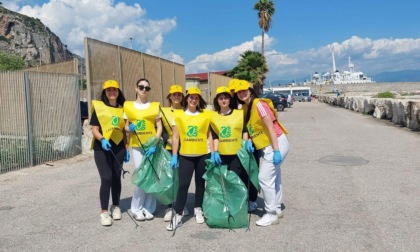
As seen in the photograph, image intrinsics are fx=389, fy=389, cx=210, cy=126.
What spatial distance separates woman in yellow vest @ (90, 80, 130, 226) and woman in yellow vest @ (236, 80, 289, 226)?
A: 1497 millimetres

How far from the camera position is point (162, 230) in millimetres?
4492

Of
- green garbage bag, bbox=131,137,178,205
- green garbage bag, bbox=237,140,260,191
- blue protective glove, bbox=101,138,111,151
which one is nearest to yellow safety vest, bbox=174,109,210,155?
green garbage bag, bbox=131,137,178,205

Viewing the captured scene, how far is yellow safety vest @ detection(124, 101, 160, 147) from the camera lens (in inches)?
183

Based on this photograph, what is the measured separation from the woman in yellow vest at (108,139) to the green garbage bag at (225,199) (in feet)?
3.71

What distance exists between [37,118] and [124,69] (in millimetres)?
3536

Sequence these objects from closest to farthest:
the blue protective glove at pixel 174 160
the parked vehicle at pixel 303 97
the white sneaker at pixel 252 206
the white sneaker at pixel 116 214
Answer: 1. the blue protective glove at pixel 174 160
2. the white sneaker at pixel 116 214
3. the white sneaker at pixel 252 206
4. the parked vehicle at pixel 303 97

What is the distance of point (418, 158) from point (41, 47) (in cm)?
12317

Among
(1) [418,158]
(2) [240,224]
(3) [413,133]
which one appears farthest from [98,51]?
(3) [413,133]

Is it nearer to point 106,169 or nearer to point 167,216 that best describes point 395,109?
point 167,216

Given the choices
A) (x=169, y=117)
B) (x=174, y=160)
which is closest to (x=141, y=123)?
(x=169, y=117)

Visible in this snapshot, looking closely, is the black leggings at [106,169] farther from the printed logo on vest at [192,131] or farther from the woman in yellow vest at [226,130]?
the woman in yellow vest at [226,130]

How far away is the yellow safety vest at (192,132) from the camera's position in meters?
4.47

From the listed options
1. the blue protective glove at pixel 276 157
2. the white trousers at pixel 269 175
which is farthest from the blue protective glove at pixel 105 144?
the blue protective glove at pixel 276 157

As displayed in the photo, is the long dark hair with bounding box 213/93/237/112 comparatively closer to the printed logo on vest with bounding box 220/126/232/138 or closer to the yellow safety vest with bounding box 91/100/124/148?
the printed logo on vest with bounding box 220/126/232/138
